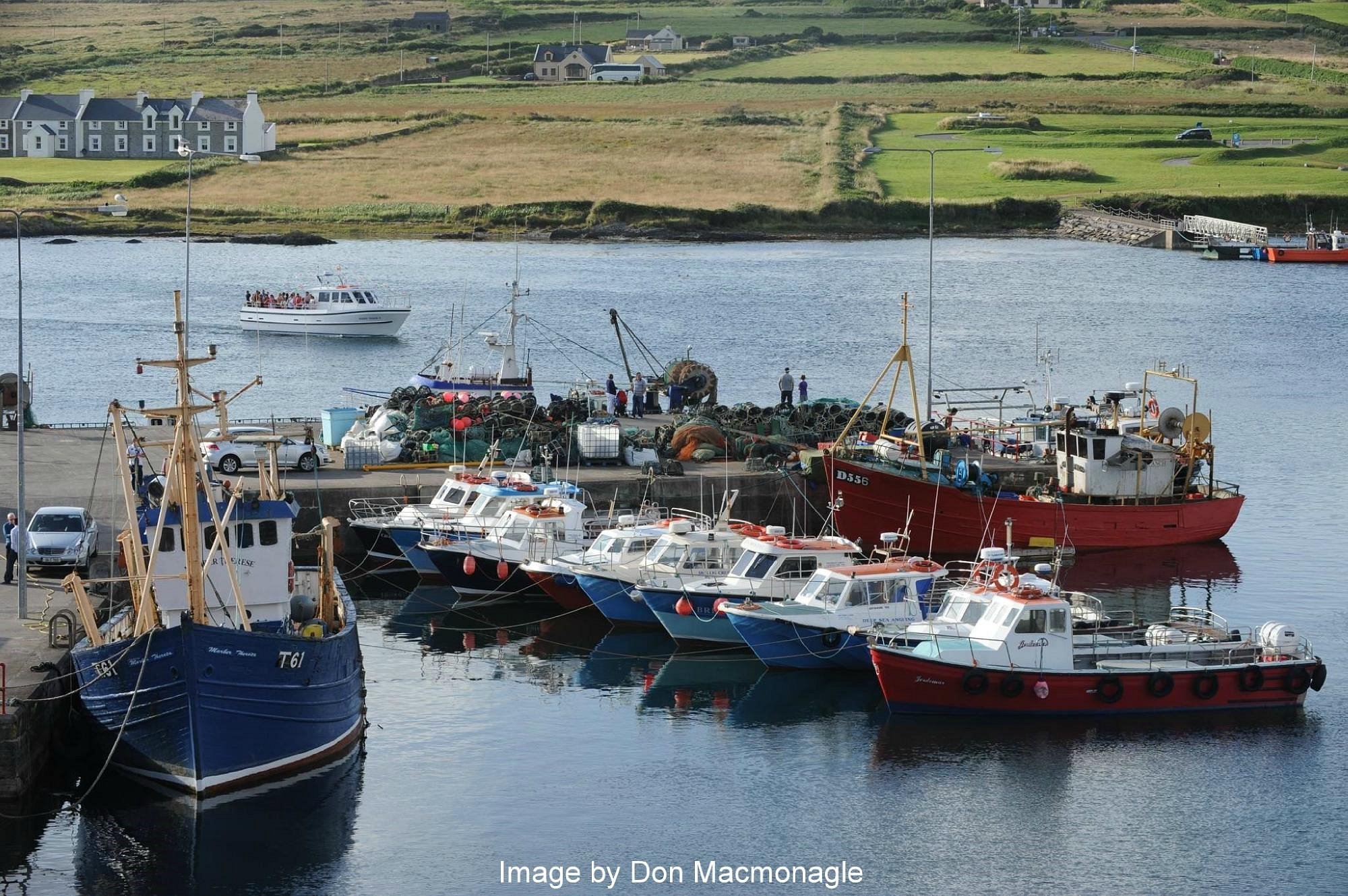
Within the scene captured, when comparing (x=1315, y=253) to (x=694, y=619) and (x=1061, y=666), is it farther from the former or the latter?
(x=1061, y=666)

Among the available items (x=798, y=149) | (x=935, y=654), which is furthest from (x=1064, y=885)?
(x=798, y=149)

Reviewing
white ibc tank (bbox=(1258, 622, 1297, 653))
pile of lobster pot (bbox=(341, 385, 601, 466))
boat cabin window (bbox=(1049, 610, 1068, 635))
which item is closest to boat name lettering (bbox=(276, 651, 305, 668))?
boat cabin window (bbox=(1049, 610, 1068, 635))

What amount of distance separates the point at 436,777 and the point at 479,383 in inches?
1220

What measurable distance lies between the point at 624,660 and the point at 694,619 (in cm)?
178

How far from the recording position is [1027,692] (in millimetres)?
36312

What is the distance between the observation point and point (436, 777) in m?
33.8

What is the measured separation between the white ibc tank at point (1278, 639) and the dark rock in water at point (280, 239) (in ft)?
355

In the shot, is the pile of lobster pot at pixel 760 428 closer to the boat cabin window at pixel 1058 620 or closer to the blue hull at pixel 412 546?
the blue hull at pixel 412 546

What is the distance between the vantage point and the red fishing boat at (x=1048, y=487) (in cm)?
5022

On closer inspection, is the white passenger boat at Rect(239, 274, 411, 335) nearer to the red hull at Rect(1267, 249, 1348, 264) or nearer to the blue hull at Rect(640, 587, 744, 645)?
the blue hull at Rect(640, 587, 744, 645)

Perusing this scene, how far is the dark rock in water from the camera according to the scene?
13788 centimetres

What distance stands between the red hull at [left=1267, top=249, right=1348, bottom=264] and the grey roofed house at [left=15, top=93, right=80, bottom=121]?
362 feet

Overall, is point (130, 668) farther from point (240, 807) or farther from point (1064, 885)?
point (1064, 885)

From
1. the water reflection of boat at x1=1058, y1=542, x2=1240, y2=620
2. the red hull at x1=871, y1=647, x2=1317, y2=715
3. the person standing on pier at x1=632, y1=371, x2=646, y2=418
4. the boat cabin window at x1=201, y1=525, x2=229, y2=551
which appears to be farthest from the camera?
the person standing on pier at x1=632, y1=371, x2=646, y2=418
